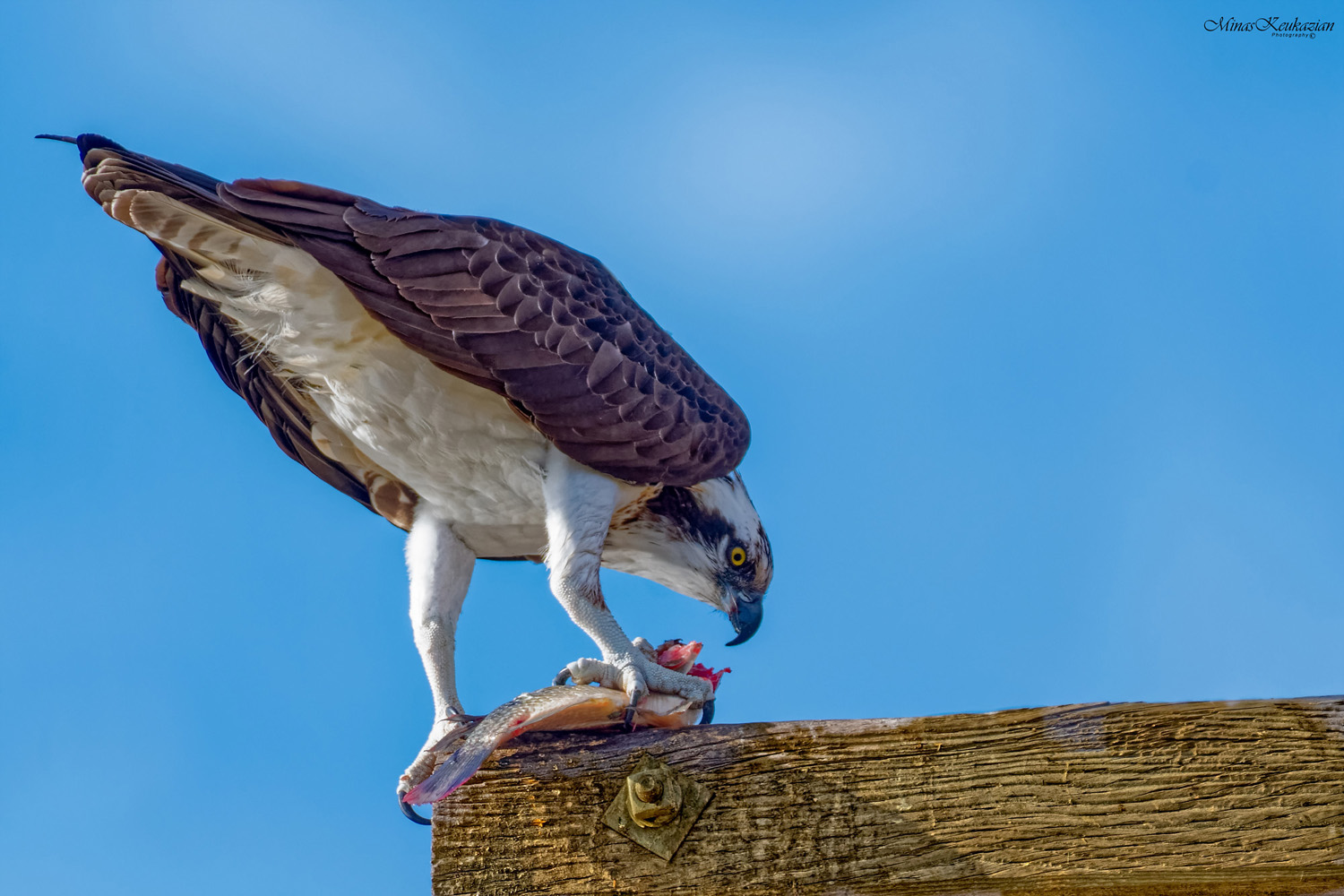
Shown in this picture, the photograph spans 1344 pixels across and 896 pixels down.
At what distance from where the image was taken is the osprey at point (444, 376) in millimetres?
3299

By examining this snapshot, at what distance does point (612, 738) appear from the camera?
96.9 inches

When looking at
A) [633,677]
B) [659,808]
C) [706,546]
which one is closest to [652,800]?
[659,808]

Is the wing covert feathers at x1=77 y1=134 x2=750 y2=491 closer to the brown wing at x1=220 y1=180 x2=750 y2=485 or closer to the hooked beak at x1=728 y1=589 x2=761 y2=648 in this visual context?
the brown wing at x1=220 y1=180 x2=750 y2=485

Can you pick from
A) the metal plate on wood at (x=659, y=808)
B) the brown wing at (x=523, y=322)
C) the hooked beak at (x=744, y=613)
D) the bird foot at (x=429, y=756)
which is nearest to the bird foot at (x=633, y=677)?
the bird foot at (x=429, y=756)

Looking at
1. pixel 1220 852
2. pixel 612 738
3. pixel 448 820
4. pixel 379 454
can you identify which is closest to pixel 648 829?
pixel 612 738

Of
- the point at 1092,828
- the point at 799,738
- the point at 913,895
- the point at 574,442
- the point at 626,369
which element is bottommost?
the point at 913,895

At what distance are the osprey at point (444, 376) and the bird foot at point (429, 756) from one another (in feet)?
0.04

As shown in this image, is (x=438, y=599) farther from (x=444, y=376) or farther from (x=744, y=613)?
(x=744, y=613)

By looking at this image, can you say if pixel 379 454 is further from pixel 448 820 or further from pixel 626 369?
pixel 448 820

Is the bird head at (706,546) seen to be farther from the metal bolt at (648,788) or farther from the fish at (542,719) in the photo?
the metal bolt at (648,788)

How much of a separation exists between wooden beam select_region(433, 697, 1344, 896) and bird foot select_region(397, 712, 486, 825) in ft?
2.64

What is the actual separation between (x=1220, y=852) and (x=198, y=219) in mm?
3145

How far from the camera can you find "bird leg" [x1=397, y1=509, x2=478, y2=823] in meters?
3.57

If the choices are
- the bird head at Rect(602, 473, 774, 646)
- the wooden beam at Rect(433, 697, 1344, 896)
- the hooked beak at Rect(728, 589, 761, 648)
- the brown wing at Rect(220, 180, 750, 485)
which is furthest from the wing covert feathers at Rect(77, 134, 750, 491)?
the wooden beam at Rect(433, 697, 1344, 896)
